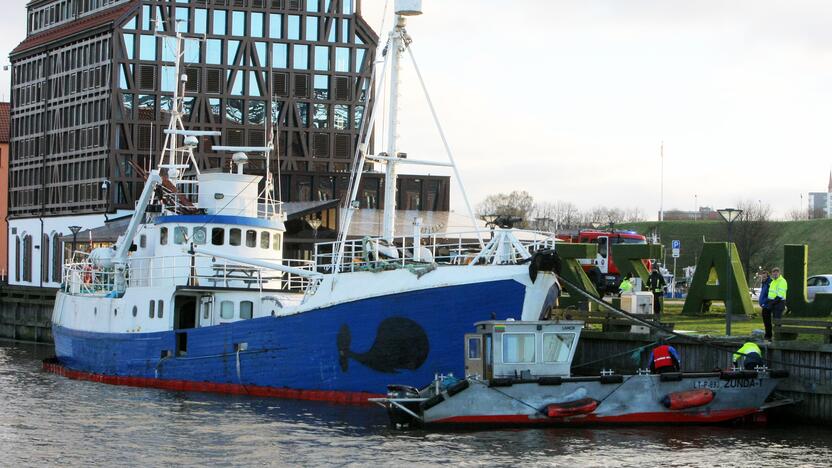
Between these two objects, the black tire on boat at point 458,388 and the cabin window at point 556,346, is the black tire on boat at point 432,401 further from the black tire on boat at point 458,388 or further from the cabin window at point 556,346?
the cabin window at point 556,346

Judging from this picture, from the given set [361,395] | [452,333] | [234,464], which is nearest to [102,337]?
[361,395]

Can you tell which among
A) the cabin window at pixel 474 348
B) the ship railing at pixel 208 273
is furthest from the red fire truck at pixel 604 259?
the cabin window at pixel 474 348

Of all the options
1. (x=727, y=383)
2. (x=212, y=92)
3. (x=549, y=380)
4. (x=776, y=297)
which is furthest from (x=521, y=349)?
(x=212, y=92)

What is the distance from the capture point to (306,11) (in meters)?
93.6

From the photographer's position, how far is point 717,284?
42.5m

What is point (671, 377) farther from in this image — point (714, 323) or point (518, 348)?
point (714, 323)

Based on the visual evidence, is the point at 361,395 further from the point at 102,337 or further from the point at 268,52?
the point at 268,52

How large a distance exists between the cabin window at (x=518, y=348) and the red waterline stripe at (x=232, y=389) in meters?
5.05

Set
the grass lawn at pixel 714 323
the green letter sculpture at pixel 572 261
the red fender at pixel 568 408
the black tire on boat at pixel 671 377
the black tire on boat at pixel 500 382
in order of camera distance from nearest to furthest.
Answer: the black tire on boat at pixel 500 382 → the red fender at pixel 568 408 → the black tire on boat at pixel 671 377 → the grass lawn at pixel 714 323 → the green letter sculpture at pixel 572 261

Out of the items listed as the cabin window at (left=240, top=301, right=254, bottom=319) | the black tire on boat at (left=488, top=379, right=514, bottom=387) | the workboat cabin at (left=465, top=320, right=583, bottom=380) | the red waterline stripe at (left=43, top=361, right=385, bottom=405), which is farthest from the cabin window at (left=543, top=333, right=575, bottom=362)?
the cabin window at (left=240, top=301, right=254, bottom=319)

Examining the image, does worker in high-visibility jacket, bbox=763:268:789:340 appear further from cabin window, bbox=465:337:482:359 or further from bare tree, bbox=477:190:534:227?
bare tree, bbox=477:190:534:227

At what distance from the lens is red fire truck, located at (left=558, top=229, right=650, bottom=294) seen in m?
60.7

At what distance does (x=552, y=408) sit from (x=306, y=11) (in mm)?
68128

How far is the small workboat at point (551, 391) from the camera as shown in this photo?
29797 mm
